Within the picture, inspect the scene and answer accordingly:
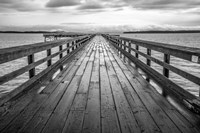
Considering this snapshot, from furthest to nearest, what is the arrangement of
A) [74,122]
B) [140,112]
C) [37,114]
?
[140,112]
[37,114]
[74,122]

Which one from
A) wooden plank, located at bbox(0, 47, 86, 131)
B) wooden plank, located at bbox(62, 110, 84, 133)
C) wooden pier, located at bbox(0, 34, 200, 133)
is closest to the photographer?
wooden plank, located at bbox(62, 110, 84, 133)

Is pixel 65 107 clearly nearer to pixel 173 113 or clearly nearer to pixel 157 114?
pixel 157 114

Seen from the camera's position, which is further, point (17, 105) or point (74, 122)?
point (17, 105)

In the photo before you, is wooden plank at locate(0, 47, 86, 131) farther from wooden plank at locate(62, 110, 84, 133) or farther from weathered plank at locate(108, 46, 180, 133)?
weathered plank at locate(108, 46, 180, 133)

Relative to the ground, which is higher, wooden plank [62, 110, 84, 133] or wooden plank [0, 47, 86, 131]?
wooden plank [0, 47, 86, 131]

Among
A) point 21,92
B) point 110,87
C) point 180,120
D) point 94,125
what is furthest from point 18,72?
point 180,120

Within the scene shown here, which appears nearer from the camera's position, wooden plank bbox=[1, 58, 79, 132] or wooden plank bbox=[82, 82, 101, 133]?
wooden plank bbox=[82, 82, 101, 133]

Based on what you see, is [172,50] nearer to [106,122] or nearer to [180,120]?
[180,120]

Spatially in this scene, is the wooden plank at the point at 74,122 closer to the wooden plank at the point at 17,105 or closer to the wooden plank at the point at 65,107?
the wooden plank at the point at 65,107

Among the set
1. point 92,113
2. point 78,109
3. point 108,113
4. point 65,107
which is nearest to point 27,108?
point 65,107

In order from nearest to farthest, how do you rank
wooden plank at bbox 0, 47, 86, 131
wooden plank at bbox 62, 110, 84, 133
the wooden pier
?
1. wooden plank at bbox 62, 110, 84, 133
2. the wooden pier
3. wooden plank at bbox 0, 47, 86, 131

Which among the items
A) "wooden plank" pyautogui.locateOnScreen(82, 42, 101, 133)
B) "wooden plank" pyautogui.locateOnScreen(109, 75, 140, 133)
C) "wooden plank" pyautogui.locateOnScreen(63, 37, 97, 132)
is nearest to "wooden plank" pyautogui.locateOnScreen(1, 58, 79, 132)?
"wooden plank" pyautogui.locateOnScreen(63, 37, 97, 132)

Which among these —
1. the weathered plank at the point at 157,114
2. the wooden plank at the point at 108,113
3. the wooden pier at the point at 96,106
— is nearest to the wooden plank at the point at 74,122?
the wooden pier at the point at 96,106

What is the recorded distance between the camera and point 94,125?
2.71 meters
